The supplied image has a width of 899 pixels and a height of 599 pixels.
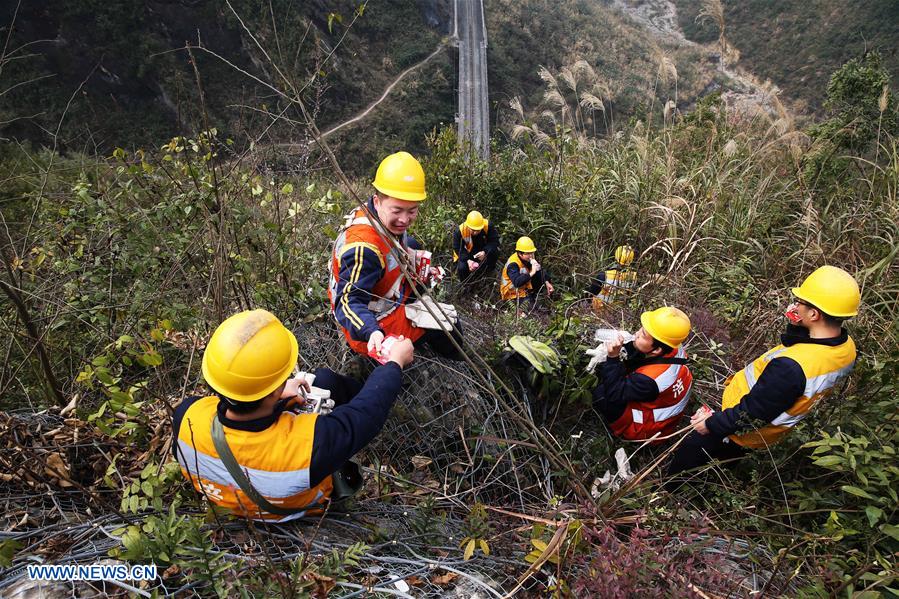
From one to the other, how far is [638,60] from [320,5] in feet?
86.1

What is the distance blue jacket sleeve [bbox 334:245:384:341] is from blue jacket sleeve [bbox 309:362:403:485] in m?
0.48

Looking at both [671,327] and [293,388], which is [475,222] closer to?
[671,327]

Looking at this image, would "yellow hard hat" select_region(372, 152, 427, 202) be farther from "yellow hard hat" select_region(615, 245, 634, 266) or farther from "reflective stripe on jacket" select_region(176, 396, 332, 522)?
"yellow hard hat" select_region(615, 245, 634, 266)

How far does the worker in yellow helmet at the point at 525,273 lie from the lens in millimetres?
5093

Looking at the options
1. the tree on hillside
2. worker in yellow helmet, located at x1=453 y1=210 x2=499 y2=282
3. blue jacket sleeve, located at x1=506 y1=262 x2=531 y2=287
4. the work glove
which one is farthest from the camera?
worker in yellow helmet, located at x1=453 y1=210 x2=499 y2=282

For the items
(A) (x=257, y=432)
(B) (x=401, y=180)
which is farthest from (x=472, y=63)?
(A) (x=257, y=432)

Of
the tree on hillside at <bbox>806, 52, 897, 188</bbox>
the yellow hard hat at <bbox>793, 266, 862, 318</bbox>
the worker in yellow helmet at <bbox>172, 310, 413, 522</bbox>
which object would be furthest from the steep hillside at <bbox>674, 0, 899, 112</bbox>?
the worker in yellow helmet at <bbox>172, 310, 413, 522</bbox>

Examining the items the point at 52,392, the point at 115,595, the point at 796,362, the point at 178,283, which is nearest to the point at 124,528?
the point at 115,595

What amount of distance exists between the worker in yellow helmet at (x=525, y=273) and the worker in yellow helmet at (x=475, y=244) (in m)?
0.48

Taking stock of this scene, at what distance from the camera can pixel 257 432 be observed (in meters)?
1.71

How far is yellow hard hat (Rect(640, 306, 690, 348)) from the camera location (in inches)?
109

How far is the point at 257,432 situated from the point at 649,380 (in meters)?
2.30

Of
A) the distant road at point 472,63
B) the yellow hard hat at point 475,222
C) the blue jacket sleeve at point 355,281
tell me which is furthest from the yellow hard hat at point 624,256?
the distant road at point 472,63

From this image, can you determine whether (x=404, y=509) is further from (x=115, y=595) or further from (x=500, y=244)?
(x=500, y=244)
